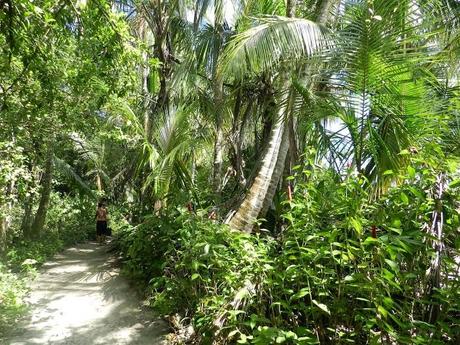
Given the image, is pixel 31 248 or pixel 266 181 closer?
pixel 266 181

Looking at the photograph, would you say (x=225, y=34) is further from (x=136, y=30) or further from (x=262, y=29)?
(x=136, y=30)

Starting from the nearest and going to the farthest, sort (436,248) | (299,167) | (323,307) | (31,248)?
(436,248) → (323,307) → (299,167) → (31,248)

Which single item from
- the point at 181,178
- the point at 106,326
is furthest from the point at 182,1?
the point at 106,326

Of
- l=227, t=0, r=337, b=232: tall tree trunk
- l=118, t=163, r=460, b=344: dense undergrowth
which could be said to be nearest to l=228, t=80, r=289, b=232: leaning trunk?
l=227, t=0, r=337, b=232: tall tree trunk

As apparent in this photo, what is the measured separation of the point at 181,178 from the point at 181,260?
1.94 metres

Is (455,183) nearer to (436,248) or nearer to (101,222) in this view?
(436,248)

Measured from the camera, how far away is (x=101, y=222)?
38.0 feet

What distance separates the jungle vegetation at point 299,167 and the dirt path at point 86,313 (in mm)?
304

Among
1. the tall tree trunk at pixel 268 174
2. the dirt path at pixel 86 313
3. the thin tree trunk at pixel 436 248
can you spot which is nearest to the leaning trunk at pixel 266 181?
the tall tree trunk at pixel 268 174

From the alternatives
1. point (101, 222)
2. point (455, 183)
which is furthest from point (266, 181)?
point (101, 222)

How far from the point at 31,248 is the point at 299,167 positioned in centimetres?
721

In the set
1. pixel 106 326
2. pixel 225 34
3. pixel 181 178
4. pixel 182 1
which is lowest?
pixel 106 326

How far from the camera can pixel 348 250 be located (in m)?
2.57

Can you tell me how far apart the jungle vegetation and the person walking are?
13.7 ft
